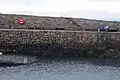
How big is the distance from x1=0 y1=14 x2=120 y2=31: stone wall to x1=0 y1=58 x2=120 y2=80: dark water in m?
9.66

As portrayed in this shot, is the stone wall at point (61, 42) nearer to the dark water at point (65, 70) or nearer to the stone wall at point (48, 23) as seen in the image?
the dark water at point (65, 70)

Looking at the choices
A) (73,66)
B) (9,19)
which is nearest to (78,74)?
(73,66)

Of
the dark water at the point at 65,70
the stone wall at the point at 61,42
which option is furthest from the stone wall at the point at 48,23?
the dark water at the point at 65,70

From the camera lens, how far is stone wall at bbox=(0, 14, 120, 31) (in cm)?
6644

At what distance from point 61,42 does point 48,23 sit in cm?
673

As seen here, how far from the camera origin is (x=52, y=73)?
4947 cm

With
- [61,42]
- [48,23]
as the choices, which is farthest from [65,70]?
[48,23]

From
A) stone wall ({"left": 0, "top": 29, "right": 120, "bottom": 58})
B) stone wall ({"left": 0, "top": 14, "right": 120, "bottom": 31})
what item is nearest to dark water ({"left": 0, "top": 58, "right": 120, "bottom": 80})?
stone wall ({"left": 0, "top": 29, "right": 120, "bottom": 58})

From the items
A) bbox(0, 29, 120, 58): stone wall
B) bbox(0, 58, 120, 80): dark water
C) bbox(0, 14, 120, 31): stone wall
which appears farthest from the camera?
bbox(0, 14, 120, 31): stone wall

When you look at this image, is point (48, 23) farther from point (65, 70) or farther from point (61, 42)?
point (65, 70)

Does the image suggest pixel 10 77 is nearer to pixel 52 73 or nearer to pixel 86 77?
pixel 52 73

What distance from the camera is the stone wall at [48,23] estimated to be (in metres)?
66.4

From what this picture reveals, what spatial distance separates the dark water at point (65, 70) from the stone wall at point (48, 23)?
31.7ft

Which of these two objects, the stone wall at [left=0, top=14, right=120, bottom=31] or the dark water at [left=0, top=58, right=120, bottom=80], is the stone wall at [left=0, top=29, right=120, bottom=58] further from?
the stone wall at [left=0, top=14, right=120, bottom=31]
